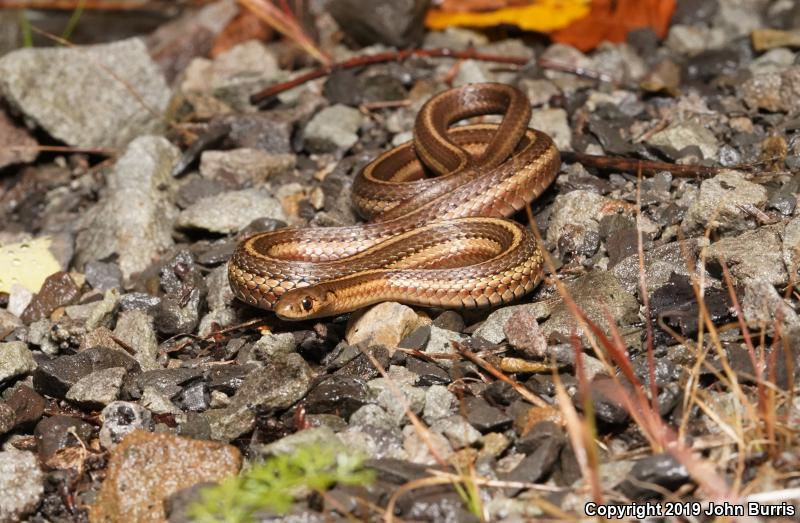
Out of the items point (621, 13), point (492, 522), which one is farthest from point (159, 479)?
point (621, 13)

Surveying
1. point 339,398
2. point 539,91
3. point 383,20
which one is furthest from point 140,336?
point 383,20

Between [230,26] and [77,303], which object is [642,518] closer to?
[77,303]

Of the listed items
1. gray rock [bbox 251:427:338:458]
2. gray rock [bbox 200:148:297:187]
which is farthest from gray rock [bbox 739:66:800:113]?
gray rock [bbox 251:427:338:458]

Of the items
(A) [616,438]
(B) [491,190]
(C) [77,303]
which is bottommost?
(C) [77,303]

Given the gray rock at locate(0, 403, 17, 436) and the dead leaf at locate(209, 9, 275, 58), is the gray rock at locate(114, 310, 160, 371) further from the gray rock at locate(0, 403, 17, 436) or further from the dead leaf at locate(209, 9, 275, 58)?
the dead leaf at locate(209, 9, 275, 58)

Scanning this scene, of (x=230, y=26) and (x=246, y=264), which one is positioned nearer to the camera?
(x=246, y=264)

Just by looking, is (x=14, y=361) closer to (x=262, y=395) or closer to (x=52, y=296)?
(x=52, y=296)
